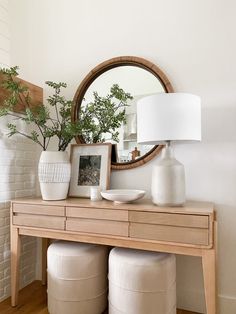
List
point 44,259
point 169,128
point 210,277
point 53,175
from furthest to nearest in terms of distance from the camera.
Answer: point 44,259 → point 53,175 → point 169,128 → point 210,277

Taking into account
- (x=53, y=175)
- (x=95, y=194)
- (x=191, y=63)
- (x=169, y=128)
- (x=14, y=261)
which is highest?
(x=191, y=63)

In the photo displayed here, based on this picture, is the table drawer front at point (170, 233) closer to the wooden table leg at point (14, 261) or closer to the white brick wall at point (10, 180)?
the wooden table leg at point (14, 261)

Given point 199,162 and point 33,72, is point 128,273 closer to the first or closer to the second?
point 199,162

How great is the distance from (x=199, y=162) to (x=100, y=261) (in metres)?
0.91

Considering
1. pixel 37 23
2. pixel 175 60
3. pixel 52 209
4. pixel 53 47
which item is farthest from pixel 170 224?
pixel 37 23

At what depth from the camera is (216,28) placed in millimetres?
1613


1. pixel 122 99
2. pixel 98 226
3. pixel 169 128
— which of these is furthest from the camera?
pixel 122 99

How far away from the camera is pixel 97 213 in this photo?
145cm

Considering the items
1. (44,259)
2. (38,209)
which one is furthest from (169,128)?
(44,259)

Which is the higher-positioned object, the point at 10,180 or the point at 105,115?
the point at 105,115

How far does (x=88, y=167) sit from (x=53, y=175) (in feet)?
0.91

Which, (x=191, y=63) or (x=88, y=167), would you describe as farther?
(x=88, y=167)

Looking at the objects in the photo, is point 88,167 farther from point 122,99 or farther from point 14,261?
point 14,261

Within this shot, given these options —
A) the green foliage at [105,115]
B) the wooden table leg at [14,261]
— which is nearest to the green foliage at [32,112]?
the green foliage at [105,115]
